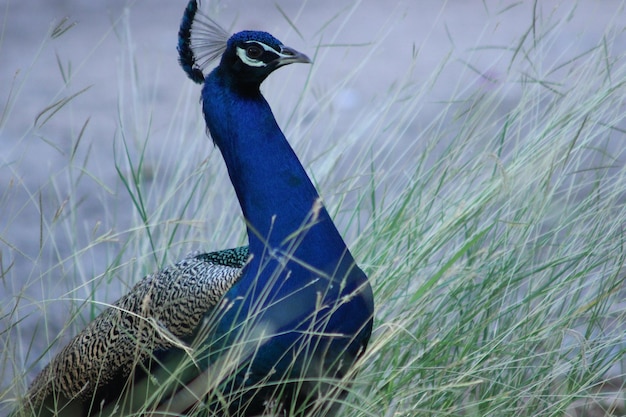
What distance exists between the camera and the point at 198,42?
208 cm

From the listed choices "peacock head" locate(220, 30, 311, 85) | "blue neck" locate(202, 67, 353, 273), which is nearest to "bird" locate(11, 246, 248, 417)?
"blue neck" locate(202, 67, 353, 273)

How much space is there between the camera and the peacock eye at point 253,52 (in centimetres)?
197

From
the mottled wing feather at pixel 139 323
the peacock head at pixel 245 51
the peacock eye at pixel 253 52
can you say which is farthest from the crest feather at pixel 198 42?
the mottled wing feather at pixel 139 323

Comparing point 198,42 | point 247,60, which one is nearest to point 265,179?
point 247,60

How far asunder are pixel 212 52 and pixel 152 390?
620mm

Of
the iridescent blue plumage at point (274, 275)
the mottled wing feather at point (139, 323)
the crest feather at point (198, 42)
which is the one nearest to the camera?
the iridescent blue plumage at point (274, 275)

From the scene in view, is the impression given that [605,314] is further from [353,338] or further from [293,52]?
[293,52]

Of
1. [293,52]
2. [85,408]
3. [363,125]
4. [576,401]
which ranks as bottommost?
[576,401]

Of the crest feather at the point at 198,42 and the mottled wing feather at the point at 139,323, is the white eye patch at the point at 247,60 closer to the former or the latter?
the crest feather at the point at 198,42

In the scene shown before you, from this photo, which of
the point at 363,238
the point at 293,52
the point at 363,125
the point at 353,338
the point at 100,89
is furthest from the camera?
the point at 100,89

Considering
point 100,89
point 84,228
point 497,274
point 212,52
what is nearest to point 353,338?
point 497,274

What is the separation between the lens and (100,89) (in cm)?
455

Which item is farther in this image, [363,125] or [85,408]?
[363,125]

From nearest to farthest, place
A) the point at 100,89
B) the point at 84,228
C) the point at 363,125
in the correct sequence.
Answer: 1. the point at 363,125
2. the point at 84,228
3. the point at 100,89
